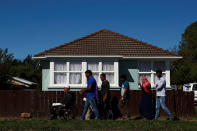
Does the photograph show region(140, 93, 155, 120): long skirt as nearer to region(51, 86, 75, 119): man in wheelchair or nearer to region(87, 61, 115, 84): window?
region(51, 86, 75, 119): man in wheelchair

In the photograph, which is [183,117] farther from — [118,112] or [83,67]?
[83,67]

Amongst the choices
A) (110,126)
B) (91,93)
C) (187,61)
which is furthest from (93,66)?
(187,61)

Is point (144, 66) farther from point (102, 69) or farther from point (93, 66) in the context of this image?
point (93, 66)

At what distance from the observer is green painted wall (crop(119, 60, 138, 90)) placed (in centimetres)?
2052

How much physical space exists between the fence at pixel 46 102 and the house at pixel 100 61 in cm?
363

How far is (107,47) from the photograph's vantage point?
20.9m

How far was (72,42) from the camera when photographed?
2128cm

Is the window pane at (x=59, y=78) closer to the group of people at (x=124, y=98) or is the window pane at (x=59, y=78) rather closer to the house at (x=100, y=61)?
the house at (x=100, y=61)

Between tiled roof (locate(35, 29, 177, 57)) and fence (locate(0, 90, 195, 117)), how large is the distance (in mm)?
4480

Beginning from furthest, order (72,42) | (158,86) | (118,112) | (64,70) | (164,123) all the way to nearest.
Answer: (72,42) → (64,70) → (118,112) → (158,86) → (164,123)

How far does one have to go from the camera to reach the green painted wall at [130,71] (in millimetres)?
20516

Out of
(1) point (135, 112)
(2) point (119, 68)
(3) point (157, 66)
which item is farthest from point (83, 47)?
(1) point (135, 112)

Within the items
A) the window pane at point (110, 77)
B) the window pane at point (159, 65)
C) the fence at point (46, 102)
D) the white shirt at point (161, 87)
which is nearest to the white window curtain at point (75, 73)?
the window pane at point (110, 77)

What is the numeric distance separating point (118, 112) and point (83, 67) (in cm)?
498
